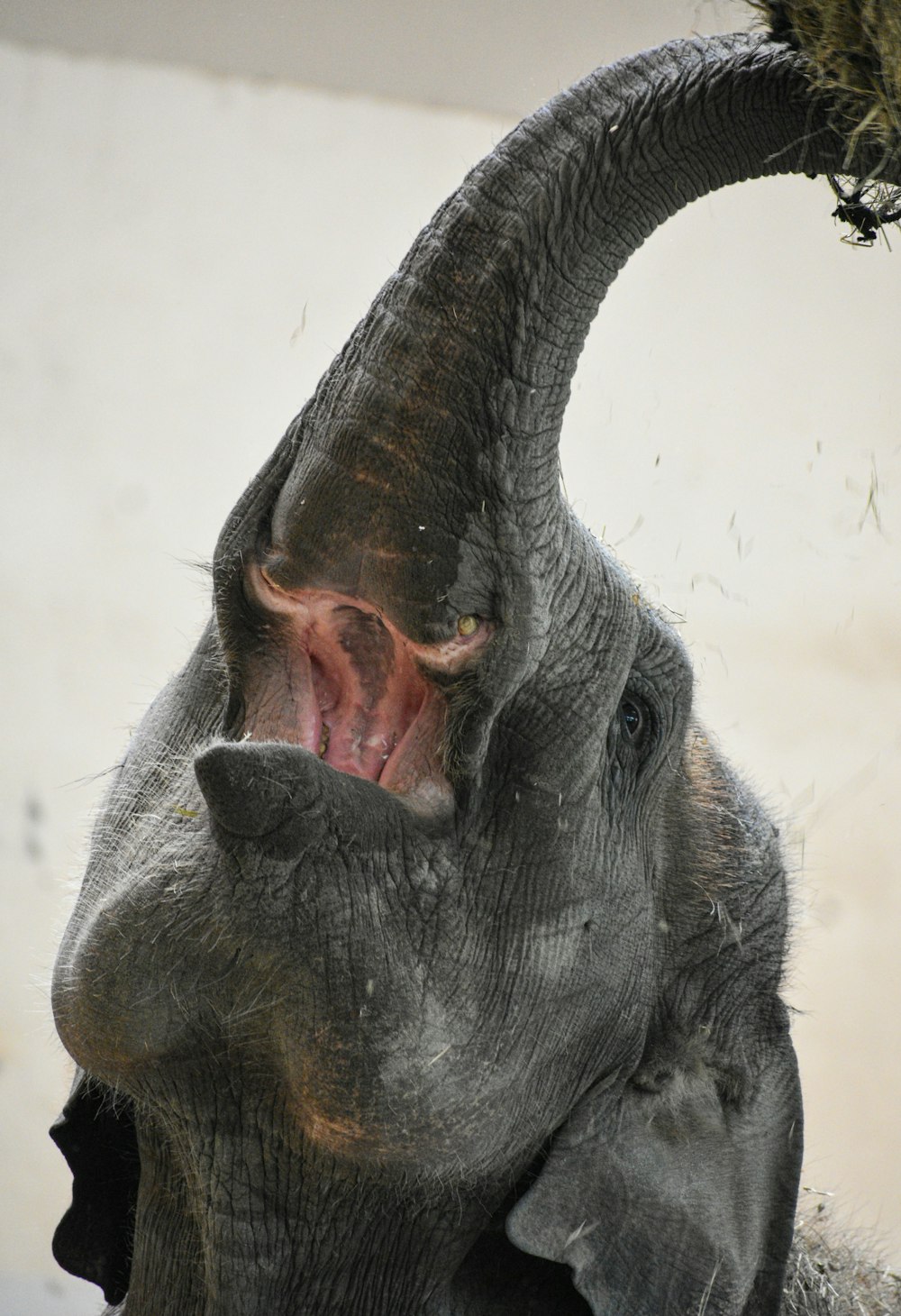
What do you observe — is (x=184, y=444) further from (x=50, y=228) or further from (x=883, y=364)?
(x=883, y=364)

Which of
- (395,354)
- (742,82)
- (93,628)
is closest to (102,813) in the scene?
(395,354)

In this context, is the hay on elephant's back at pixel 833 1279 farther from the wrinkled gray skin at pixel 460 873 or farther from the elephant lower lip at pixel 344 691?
the elephant lower lip at pixel 344 691

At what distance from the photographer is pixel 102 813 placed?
6.40ft

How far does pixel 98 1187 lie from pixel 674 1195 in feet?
2.70

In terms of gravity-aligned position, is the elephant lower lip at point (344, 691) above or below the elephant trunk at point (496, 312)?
below

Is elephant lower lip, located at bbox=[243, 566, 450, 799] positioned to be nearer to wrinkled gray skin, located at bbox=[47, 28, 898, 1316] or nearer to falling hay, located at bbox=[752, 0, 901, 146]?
wrinkled gray skin, located at bbox=[47, 28, 898, 1316]

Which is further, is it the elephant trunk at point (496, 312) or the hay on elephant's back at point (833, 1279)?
the hay on elephant's back at point (833, 1279)

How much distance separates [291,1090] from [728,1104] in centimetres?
66

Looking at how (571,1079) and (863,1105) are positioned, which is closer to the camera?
(571,1079)

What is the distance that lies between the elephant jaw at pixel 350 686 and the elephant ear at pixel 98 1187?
0.77 meters

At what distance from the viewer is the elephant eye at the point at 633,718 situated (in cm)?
192

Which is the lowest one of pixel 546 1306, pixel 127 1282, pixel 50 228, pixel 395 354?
pixel 127 1282

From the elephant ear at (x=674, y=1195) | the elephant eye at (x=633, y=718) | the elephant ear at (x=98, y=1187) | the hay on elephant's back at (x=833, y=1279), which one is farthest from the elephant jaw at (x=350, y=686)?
the hay on elephant's back at (x=833, y=1279)

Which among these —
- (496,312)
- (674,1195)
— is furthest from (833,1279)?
(496,312)
